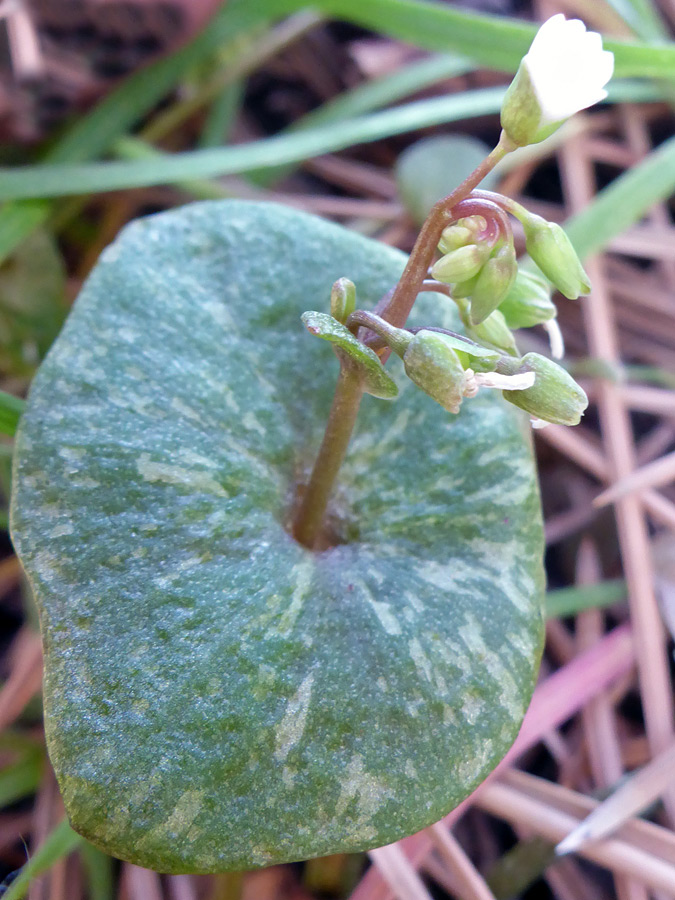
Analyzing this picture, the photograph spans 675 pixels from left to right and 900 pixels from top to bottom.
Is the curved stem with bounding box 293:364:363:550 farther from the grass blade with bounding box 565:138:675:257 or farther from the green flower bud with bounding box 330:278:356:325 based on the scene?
the grass blade with bounding box 565:138:675:257

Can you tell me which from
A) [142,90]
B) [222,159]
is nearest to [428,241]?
[222,159]

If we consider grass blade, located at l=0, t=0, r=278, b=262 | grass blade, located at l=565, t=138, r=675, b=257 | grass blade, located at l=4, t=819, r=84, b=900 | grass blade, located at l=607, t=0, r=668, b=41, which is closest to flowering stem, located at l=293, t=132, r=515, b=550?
grass blade, located at l=4, t=819, r=84, b=900

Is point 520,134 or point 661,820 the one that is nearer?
point 520,134

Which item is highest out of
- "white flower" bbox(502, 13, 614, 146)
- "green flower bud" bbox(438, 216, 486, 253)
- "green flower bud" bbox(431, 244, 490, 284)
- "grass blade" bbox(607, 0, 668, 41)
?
"grass blade" bbox(607, 0, 668, 41)

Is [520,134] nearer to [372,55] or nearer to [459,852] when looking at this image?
[459,852]

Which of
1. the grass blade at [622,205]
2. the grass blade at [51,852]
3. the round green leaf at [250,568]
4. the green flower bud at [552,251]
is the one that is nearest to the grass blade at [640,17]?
the grass blade at [622,205]

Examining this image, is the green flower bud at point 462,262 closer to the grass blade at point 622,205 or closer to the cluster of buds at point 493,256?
the cluster of buds at point 493,256

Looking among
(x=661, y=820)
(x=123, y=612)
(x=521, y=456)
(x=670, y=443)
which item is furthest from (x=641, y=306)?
(x=123, y=612)
